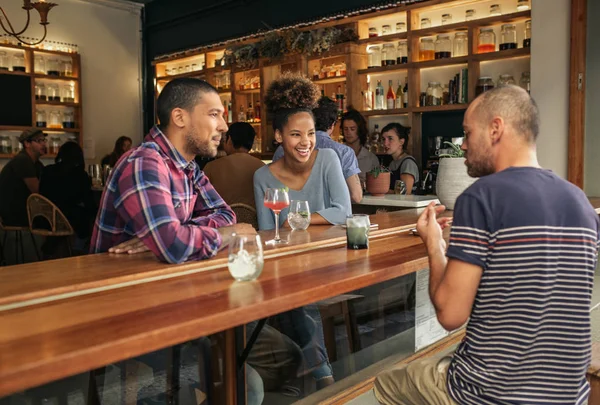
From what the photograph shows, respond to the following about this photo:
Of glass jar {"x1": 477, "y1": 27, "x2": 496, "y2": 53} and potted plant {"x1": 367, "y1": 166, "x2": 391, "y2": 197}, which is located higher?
glass jar {"x1": 477, "y1": 27, "x2": 496, "y2": 53}

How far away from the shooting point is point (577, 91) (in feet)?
15.1

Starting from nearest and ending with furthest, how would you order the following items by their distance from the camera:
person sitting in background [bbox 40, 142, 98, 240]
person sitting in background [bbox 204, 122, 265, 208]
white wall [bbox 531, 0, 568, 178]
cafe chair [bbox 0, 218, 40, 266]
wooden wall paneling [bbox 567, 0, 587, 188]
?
person sitting in background [bbox 204, 122, 265, 208], wooden wall paneling [bbox 567, 0, 587, 188], white wall [bbox 531, 0, 568, 178], person sitting in background [bbox 40, 142, 98, 240], cafe chair [bbox 0, 218, 40, 266]

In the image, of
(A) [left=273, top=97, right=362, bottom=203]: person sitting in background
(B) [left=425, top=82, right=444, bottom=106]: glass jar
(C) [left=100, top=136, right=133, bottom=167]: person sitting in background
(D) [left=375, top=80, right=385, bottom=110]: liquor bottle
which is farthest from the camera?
(C) [left=100, top=136, right=133, bottom=167]: person sitting in background

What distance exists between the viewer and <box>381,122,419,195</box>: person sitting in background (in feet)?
16.9

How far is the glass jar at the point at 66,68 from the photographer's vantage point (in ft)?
28.5

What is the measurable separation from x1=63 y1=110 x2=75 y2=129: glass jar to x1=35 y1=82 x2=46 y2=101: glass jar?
1.45 feet

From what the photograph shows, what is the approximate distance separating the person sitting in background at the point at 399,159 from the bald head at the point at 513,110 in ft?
12.0

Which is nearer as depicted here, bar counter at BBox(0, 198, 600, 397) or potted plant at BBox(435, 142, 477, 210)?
bar counter at BBox(0, 198, 600, 397)

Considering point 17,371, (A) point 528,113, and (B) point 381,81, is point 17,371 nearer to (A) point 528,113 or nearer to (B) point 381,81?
(A) point 528,113

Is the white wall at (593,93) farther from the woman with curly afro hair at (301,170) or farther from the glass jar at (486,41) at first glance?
the woman with curly afro hair at (301,170)

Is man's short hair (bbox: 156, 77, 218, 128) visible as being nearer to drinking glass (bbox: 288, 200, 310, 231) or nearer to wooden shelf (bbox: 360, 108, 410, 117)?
drinking glass (bbox: 288, 200, 310, 231)

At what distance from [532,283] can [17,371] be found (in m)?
1.02

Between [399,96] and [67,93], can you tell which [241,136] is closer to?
[399,96]

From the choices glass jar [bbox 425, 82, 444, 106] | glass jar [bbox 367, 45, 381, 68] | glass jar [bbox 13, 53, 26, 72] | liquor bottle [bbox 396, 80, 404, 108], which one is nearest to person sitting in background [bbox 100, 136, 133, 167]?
glass jar [bbox 13, 53, 26, 72]
